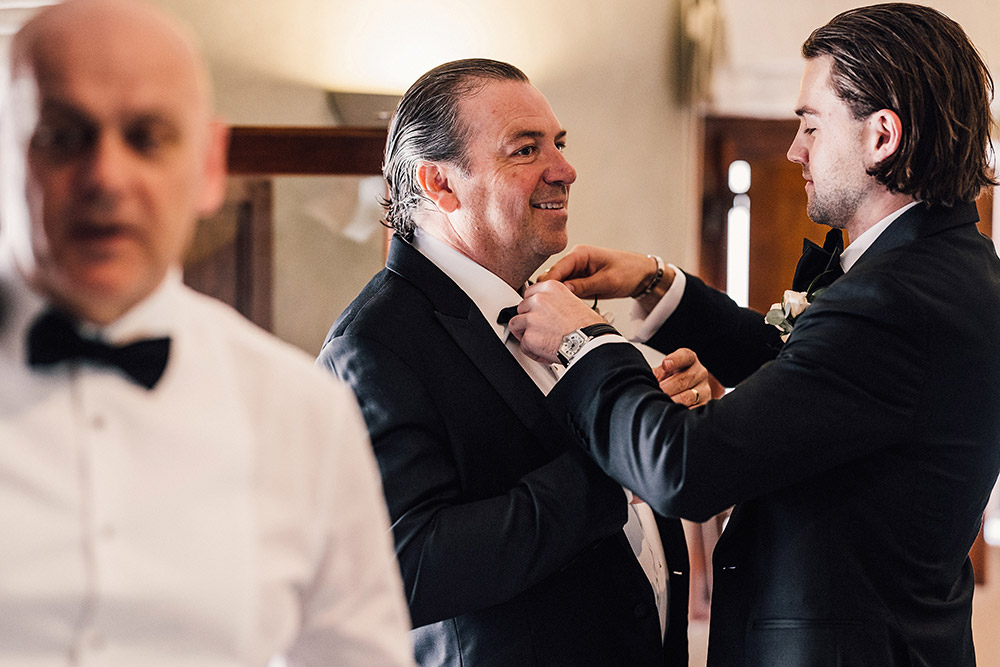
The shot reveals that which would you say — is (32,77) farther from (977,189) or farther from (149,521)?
(977,189)

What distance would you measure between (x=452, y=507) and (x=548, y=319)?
356 mm

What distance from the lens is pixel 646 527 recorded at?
6.07ft

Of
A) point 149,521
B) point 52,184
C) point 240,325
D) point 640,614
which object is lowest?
point 640,614

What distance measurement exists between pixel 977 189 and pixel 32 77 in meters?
1.51

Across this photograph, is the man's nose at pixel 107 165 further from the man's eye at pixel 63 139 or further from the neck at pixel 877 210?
the neck at pixel 877 210

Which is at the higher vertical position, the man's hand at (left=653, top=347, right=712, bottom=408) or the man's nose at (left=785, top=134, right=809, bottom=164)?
the man's nose at (left=785, top=134, right=809, bottom=164)

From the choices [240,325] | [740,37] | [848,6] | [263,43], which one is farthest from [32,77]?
[848,6]

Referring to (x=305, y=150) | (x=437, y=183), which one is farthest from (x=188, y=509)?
(x=305, y=150)

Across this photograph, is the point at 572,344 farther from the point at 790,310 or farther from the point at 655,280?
the point at 655,280

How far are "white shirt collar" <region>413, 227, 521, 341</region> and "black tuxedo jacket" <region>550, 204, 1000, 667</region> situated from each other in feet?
1.02

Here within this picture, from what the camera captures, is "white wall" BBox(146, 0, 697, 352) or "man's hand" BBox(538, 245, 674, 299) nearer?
"man's hand" BBox(538, 245, 674, 299)

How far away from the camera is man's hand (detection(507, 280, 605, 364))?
1.56 meters

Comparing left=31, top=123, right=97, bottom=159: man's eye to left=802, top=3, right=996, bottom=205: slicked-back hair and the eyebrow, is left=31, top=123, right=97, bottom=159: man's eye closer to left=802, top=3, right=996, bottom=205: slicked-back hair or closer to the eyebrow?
the eyebrow

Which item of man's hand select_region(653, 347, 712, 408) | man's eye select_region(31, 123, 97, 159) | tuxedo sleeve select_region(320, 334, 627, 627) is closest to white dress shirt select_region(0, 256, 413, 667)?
man's eye select_region(31, 123, 97, 159)
